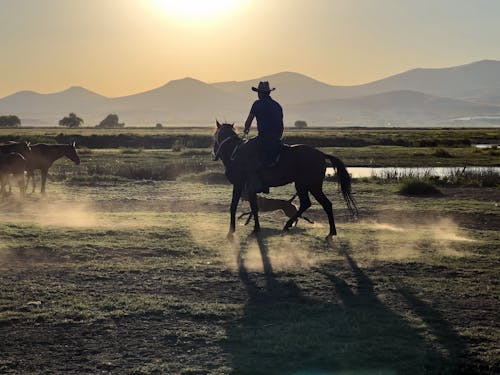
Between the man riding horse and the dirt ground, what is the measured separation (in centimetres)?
179

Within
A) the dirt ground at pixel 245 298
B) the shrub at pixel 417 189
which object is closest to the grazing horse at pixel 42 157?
the dirt ground at pixel 245 298

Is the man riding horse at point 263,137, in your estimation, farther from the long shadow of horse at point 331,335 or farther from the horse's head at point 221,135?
the long shadow of horse at point 331,335

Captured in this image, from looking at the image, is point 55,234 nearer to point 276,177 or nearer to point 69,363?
point 276,177

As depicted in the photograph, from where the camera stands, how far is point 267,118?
42.5 ft

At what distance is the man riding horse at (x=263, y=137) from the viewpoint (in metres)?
12.9

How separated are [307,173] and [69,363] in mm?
7832

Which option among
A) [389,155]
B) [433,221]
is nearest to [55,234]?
[433,221]

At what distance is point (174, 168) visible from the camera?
35.6m

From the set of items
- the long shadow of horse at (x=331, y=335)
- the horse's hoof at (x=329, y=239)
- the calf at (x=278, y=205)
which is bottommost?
the long shadow of horse at (x=331, y=335)

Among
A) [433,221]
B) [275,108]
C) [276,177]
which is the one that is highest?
[275,108]

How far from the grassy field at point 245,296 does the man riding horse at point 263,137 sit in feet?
5.89

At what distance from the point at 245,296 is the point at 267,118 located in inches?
204

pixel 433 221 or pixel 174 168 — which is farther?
pixel 174 168

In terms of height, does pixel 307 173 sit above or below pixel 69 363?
above
